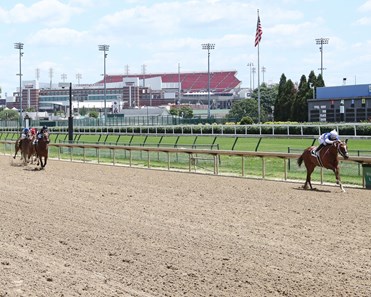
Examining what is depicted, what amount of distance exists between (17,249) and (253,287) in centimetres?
351

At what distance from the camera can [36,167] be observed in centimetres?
2503

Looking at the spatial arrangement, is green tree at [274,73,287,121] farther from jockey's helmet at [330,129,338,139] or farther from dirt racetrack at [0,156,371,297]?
jockey's helmet at [330,129,338,139]

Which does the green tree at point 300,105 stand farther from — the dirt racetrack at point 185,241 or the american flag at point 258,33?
the dirt racetrack at point 185,241

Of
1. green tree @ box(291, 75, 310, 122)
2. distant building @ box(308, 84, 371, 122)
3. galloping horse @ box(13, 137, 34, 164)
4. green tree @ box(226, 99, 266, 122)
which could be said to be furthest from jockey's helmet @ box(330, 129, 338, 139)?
green tree @ box(226, 99, 266, 122)

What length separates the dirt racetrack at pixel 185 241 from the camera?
720cm

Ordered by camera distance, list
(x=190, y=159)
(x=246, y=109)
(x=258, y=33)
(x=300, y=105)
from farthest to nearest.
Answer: (x=246, y=109) → (x=300, y=105) → (x=258, y=33) → (x=190, y=159)

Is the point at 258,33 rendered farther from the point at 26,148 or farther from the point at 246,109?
the point at 246,109

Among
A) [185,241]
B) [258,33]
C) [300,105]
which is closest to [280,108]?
[300,105]

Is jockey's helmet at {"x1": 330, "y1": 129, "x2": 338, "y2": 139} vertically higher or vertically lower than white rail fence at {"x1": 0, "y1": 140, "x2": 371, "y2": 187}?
higher

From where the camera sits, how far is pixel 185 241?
32.0 ft

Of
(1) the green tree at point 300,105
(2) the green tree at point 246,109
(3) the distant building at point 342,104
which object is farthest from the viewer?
(2) the green tree at point 246,109

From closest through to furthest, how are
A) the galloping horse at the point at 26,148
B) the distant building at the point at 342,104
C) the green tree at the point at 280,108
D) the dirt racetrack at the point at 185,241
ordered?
the dirt racetrack at the point at 185,241 < the galloping horse at the point at 26,148 < the distant building at the point at 342,104 < the green tree at the point at 280,108

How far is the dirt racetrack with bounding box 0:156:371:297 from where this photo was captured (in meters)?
7.20

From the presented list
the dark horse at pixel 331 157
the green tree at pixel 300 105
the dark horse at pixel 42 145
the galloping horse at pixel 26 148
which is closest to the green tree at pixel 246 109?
the green tree at pixel 300 105
